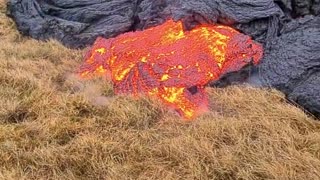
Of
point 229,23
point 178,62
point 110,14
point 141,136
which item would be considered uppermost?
point 229,23

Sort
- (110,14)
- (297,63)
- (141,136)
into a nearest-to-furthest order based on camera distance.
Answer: (141,136), (297,63), (110,14)

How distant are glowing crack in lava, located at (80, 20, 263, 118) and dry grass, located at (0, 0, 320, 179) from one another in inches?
12.2

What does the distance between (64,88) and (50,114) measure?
→ 1107 mm

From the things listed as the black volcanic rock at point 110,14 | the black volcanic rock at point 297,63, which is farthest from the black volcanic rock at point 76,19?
the black volcanic rock at point 297,63

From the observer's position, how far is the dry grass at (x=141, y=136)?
14.5ft

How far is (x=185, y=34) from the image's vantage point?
7.33 metres

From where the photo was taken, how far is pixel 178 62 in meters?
6.68

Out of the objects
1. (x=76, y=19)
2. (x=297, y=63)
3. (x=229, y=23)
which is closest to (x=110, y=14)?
(x=76, y=19)

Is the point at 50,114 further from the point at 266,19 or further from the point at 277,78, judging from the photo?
the point at 266,19

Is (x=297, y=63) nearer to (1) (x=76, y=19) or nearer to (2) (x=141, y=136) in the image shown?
(2) (x=141, y=136)

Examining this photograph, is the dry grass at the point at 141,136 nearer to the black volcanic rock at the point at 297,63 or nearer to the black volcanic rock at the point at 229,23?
the black volcanic rock at the point at 297,63

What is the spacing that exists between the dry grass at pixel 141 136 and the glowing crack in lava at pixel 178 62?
31cm

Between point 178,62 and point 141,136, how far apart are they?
191 centimetres

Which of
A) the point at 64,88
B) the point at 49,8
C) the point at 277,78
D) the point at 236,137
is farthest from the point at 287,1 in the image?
the point at 49,8
